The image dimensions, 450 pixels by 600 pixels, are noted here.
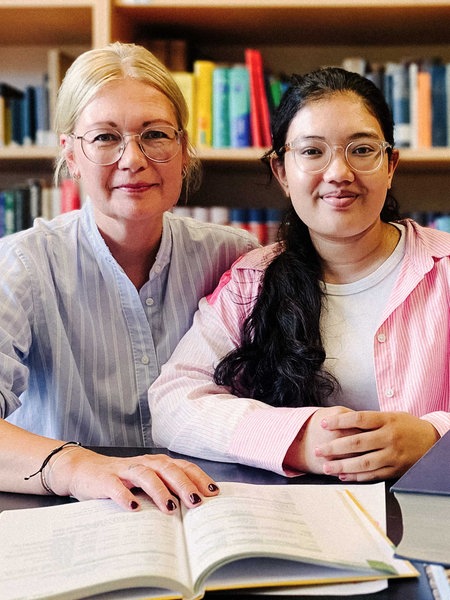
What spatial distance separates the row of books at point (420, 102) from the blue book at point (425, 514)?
1.72 meters

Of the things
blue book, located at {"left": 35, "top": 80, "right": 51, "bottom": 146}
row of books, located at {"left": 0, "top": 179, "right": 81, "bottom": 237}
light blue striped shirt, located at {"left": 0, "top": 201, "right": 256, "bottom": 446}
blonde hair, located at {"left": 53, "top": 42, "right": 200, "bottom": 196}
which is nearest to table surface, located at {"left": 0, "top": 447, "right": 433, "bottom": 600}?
light blue striped shirt, located at {"left": 0, "top": 201, "right": 256, "bottom": 446}

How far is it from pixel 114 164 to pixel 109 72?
161 mm

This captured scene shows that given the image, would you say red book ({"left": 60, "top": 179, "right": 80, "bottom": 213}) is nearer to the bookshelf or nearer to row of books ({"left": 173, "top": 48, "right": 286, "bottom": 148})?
the bookshelf

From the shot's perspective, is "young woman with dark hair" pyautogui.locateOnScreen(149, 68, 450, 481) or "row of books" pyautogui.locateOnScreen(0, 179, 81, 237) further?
"row of books" pyautogui.locateOnScreen(0, 179, 81, 237)

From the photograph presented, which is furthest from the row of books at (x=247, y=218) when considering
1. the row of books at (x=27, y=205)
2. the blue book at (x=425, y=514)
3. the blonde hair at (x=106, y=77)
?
the blue book at (x=425, y=514)

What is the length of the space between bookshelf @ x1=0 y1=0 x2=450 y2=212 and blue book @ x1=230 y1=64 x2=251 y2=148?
6 cm

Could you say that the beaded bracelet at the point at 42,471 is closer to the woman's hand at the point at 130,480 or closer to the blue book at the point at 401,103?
the woman's hand at the point at 130,480

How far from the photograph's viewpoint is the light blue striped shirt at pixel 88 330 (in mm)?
1304

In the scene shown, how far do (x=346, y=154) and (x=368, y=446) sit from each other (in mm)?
516

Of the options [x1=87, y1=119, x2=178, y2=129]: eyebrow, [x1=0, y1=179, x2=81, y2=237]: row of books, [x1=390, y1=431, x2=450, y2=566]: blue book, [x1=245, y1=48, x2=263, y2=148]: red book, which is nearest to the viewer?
[x1=390, y1=431, x2=450, y2=566]: blue book

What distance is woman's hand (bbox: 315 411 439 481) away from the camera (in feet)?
3.04

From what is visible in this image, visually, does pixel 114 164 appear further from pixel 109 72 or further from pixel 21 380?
pixel 21 380

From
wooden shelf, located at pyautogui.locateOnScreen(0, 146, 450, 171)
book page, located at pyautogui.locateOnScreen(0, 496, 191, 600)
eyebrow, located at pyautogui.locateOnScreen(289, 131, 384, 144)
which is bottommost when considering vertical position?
book page, located at pyautogui.locateOnScreen(0, 496, 191, 600)

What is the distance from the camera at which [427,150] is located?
7.22 feet
